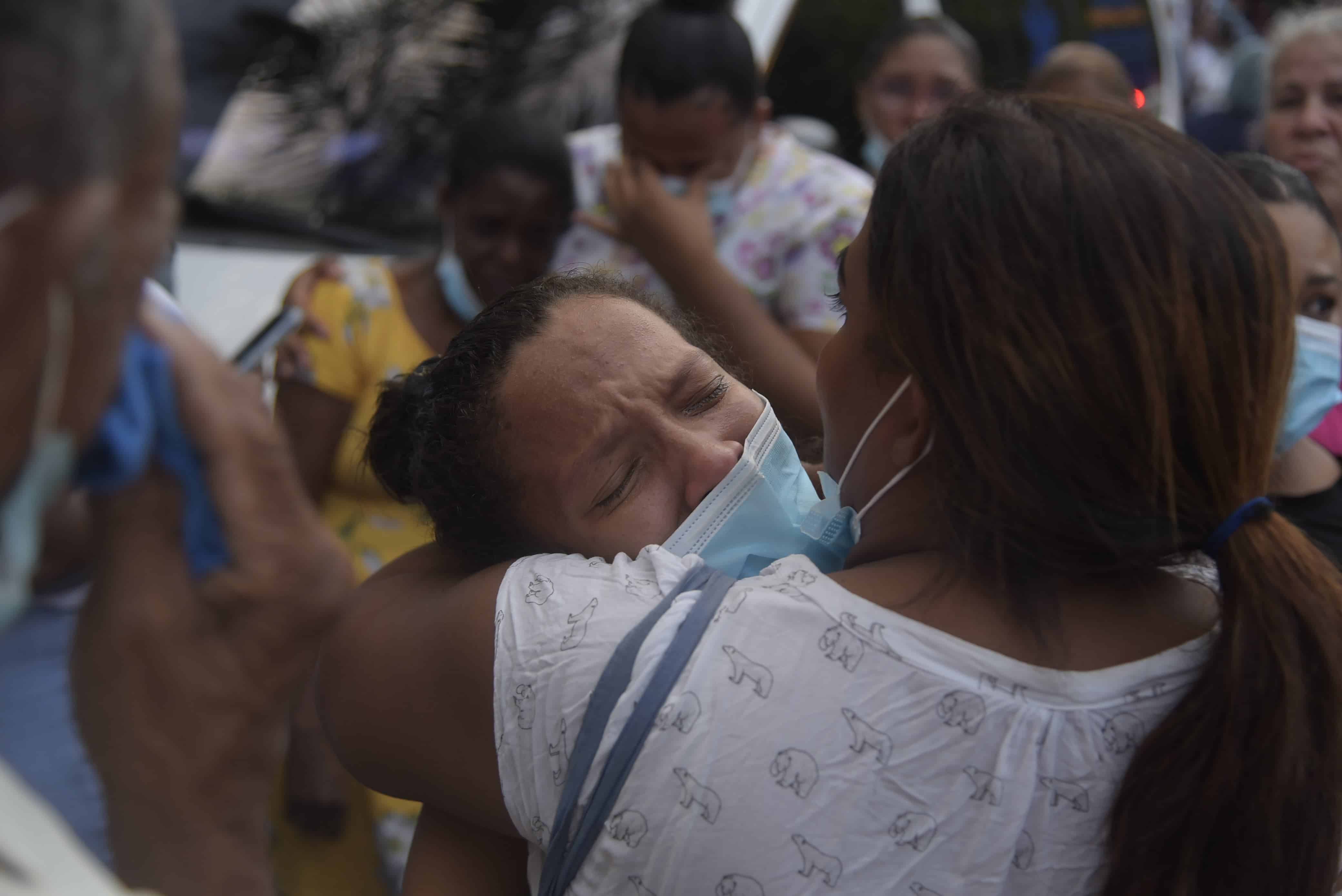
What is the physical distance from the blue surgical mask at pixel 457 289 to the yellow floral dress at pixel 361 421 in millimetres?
121

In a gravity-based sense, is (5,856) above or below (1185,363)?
below

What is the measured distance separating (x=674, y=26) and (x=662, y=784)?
2284 millimetres

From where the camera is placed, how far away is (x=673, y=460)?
1.62 metres

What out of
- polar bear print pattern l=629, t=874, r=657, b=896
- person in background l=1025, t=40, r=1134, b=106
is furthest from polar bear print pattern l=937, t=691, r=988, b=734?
person in background l=1025, t=40, r=1134, b=106

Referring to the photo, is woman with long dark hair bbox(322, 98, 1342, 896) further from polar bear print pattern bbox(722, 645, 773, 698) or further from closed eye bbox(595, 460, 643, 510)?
closed eye bbox(595, 460, 643, 510)

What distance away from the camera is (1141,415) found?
1125 millimetres

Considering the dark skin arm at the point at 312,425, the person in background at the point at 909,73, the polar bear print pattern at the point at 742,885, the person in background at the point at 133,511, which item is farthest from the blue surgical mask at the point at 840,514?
the person in background at the point at 909,73

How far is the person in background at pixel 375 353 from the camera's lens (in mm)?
2348

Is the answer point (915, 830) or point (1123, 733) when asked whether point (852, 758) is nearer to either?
point (915, 830)

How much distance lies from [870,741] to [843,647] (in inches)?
3.7

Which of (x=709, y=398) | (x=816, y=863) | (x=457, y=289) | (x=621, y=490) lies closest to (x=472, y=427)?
(x=621, y=490)

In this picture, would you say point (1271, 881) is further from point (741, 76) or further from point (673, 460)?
point (741, 76)

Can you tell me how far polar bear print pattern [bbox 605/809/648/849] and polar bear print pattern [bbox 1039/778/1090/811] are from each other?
0.39 meters

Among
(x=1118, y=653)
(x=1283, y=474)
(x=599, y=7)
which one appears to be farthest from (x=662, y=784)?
(x=599, y=7)
